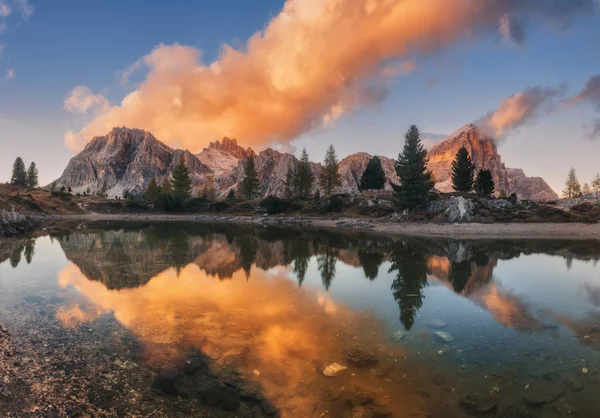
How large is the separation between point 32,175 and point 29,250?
171 metres

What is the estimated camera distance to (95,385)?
387 inches

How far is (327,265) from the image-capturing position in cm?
3097

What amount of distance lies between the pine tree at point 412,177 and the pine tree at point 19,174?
564ft

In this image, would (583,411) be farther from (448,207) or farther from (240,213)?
(240,213)

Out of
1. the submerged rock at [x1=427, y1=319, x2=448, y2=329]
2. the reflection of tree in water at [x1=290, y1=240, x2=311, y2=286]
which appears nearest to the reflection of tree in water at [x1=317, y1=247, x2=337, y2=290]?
the reflection of tree in water at [x1=290, y1=240, x2=311, y2=286]

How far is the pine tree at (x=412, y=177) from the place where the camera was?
2857 inches

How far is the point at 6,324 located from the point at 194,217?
9455 cm

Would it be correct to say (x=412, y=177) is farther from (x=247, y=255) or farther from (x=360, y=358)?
(x=360, y=358)

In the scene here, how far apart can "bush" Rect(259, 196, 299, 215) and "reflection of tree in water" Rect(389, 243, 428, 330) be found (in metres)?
64.6

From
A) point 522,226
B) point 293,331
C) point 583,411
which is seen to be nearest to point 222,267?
point 293,331

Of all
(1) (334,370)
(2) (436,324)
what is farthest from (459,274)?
(1) (334,370)

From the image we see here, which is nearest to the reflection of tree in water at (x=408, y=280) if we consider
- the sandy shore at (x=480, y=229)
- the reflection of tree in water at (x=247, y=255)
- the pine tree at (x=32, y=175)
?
the reflection of tree in water at (x=247, y=255)

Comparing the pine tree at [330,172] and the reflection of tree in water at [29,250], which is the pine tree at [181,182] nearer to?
the pine tree at [330,172]

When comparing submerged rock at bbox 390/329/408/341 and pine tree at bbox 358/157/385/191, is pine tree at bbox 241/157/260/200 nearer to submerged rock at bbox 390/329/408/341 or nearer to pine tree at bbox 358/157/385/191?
pine tree at bbox 358/157/385/191
